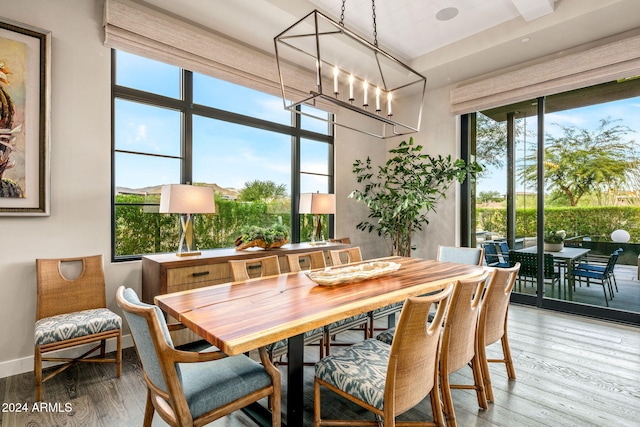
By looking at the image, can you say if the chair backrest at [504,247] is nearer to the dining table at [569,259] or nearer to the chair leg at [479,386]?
the dining table at [569,259]

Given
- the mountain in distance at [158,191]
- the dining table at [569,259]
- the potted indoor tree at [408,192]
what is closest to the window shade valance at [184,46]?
the mountain in distance at [158,191]

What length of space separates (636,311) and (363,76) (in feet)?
13.6

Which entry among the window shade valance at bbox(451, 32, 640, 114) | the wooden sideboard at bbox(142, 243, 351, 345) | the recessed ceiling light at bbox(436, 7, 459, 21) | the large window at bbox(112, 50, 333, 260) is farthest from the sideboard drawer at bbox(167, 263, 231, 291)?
the window shade valance at bbox(451, 32, 640, 114)

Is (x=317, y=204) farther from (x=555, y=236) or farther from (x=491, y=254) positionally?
(x=555, y=236)

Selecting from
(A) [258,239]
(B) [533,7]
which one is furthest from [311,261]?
(B) [533,7]

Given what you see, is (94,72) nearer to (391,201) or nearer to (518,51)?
(391,201)

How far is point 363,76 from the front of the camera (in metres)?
4.55

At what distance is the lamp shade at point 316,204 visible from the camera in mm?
3822

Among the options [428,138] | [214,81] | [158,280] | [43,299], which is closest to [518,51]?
[428,138]

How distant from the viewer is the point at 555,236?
405cm

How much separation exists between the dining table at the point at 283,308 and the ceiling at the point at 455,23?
249 centimetres

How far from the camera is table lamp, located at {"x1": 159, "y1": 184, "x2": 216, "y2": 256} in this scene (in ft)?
8.95

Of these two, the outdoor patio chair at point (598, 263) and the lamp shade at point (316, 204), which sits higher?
the lamp shade at point (316, 204)

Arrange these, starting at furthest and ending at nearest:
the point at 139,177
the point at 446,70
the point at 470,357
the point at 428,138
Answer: the point at 428,138 → the point at 446,70 → the point at 139,177 → the point at 470,357
